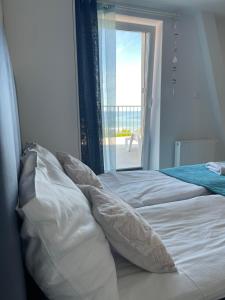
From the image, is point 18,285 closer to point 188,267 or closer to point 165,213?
point 188,267

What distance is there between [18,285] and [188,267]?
670 millimetres

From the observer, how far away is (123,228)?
903 mm

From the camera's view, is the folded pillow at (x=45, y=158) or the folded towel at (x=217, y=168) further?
the folded towel at (x=217, y=168)

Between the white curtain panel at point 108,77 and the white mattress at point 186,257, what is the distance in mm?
1726

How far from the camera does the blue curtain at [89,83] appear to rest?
9.45 ft

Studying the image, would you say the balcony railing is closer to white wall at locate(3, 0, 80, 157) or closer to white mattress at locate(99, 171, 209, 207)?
white wall at locate(3, 0, 80, 157)

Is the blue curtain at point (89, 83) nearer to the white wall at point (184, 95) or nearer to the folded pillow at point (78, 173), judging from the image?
the white wall at point (184, 95)

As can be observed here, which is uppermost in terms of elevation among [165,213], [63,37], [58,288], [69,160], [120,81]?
[63,37]

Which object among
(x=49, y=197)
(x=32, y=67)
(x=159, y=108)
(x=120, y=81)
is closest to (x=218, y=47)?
(x=159, y=108)

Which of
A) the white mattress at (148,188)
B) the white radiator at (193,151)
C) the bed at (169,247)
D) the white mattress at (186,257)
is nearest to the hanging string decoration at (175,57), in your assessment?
the white radiator at (193,151)

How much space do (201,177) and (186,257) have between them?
46.5 inches

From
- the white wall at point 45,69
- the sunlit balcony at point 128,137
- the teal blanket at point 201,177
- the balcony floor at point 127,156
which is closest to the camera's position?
the teal blanket at point 201,177

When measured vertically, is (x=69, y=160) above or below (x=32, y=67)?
below

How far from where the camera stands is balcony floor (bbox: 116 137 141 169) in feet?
12.5
